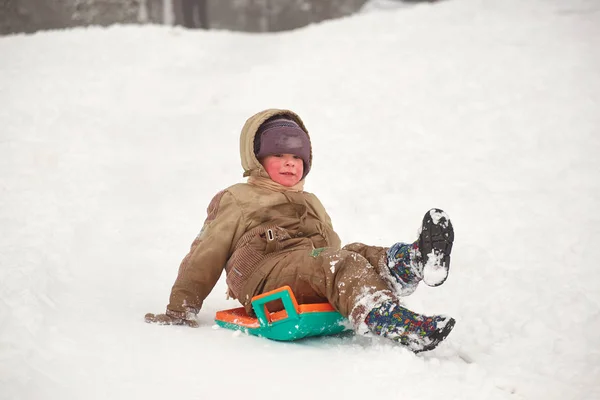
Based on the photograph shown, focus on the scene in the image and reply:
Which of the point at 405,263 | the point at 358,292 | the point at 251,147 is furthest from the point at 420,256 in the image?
the point at 251,147

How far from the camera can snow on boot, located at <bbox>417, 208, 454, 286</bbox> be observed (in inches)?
78.4

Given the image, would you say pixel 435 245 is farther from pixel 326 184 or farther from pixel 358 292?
pixel 326 184

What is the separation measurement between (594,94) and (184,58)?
17.2 ft

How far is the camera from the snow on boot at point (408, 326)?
1966 millimetres

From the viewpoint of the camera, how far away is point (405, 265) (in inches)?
86.4

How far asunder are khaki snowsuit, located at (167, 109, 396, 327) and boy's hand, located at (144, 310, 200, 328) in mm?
21

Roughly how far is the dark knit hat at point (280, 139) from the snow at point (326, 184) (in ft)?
2.71

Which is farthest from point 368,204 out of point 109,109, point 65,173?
point 109,109

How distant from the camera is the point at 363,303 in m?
2.11

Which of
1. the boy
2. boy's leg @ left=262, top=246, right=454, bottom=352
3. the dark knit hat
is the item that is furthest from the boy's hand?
the dark knit hat

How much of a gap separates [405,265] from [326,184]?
102 inches

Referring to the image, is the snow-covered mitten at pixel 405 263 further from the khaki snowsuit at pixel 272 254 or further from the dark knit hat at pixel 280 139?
the dark knit hat at pixel 280 139

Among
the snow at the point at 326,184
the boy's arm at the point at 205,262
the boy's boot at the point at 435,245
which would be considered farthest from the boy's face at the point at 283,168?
the boy's boot at the point at 435,245

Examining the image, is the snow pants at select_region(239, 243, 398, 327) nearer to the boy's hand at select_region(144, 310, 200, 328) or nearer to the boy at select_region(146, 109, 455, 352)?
the boy at select_region(146, 109, 455, 352)
